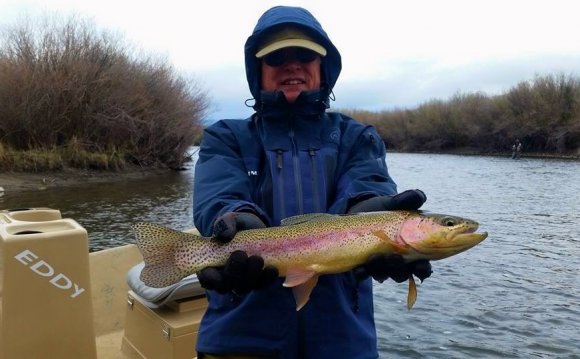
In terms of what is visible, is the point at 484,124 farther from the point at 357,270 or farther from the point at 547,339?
the point at 357,270

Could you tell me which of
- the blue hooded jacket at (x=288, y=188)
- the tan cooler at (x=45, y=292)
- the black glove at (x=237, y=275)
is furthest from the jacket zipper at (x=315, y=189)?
the tan cooler at (x=45, y=292)

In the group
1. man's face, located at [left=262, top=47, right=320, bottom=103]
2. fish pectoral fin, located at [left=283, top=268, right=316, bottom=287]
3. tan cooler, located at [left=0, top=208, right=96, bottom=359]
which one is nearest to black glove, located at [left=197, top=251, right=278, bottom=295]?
fish pectoral fin, located at [left=283, top=268, right=316, bottom=287]

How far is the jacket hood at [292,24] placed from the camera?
280cm

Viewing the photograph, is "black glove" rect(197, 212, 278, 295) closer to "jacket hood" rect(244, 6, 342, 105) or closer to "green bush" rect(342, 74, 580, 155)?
"jacket hood" rect(244, 6, 342, 105)

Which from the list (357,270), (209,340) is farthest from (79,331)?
(357,270)

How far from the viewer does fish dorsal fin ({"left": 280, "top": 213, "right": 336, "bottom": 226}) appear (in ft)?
8.24

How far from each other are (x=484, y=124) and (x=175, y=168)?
46.3m

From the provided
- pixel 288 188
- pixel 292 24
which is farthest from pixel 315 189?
pixel 292 24

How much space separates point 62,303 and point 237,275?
2464 millimetres

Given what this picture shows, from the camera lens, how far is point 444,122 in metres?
78.4

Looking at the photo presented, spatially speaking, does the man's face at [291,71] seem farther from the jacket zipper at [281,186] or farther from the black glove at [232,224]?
the black glove at [232,224]

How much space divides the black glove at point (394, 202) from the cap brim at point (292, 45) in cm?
81

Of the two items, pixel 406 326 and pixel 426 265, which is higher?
pixel 426 265

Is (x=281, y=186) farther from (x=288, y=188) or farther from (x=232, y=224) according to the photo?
(x=232, y=224)
